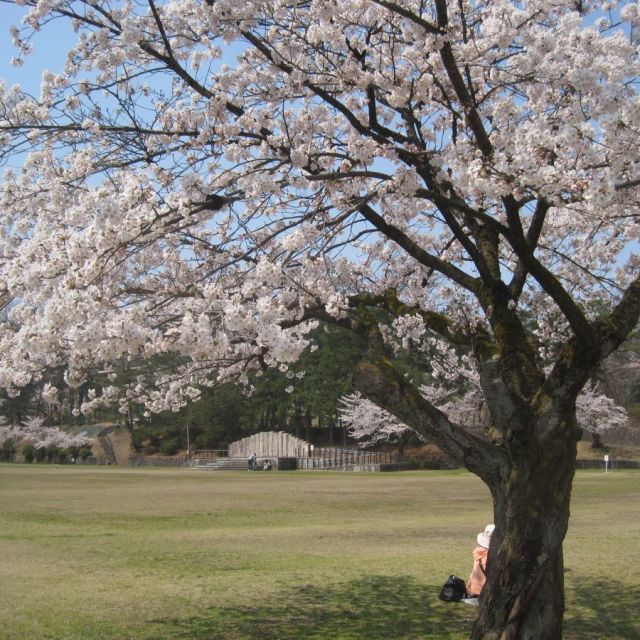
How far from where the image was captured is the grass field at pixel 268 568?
740 cm

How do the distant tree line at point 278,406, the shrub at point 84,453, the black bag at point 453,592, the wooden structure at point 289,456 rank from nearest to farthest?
1. the black bag at point 453,592
2. the wooden structure at point 289,456
3. the distant tree line at point 278,406
4. the shrub at point 84,453

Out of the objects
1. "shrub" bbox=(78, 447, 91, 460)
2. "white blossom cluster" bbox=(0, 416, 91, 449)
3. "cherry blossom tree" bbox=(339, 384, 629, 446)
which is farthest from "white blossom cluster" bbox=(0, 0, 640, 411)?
"white blossom cluster" bbox=(0, 416, 91, 449)

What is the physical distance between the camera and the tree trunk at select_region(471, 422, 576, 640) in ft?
19.3

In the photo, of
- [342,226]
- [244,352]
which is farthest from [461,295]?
[342,226]

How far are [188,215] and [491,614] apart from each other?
12.6ft

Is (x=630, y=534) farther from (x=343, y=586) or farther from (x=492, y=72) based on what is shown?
(x=492, y=72)

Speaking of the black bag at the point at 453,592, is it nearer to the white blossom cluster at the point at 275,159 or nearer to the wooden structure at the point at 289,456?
the white blossom cluster at the point at 275,159

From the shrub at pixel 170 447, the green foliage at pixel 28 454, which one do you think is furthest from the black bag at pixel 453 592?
the green foliage at pixel 28 454

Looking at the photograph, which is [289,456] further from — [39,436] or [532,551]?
[532,551]

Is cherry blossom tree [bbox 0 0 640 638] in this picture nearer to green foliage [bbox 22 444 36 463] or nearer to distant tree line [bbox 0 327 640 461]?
distant tree line [bbox 0 327 640 461]

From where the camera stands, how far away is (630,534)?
13.6 meters

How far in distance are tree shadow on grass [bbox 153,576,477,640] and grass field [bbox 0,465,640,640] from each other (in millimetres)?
20

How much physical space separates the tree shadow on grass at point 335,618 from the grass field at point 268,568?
0.02 meters

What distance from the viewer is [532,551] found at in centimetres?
589
